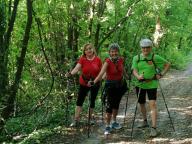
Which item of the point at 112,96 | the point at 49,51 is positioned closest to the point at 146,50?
the point at 112,96

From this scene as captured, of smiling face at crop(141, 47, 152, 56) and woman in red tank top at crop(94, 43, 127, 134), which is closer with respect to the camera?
smiling face at crop(141, 47, 152, 56)

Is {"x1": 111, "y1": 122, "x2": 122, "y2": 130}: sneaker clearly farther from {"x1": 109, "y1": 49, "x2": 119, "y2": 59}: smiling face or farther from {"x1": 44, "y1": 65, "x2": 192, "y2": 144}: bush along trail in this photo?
{"x1": 109, "y1": 49, "x2": 119, "y2": 59}: smiling face

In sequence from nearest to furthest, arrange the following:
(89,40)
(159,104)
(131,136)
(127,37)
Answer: (131,136) → (159,104) → (89,40) → (127,37)

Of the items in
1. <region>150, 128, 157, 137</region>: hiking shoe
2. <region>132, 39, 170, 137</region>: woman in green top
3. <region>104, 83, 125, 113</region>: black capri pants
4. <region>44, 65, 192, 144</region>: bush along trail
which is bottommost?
<region>44, 65, 192, 144</region>: bush along trail

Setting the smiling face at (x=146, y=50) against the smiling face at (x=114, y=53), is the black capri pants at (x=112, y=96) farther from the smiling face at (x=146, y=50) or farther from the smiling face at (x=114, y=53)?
the smiling face at (x=146, y=50)

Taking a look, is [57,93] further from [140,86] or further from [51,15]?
[140,86]

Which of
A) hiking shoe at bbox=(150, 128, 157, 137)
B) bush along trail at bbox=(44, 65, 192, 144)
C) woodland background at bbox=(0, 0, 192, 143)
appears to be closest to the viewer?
bush along trail at bbox=(44, 65, 192, 144)

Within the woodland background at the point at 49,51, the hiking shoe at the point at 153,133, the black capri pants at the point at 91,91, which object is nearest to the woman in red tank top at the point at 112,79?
the black capri pants at the point at 91,91

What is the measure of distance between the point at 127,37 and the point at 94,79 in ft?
46.2

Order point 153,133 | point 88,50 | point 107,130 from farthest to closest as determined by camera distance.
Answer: point 88,50 → point 107,130 → point 153,133

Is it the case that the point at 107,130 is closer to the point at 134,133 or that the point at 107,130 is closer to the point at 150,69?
the point at 134,133

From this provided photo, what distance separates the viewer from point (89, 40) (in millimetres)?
17172

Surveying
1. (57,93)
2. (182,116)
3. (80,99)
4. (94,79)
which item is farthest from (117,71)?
(57,93)

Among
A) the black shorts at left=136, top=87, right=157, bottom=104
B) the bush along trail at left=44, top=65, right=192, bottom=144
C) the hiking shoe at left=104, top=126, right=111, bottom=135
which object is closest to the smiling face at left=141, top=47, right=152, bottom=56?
the black shorts at left=136, top=87, right=157, bottom=104
